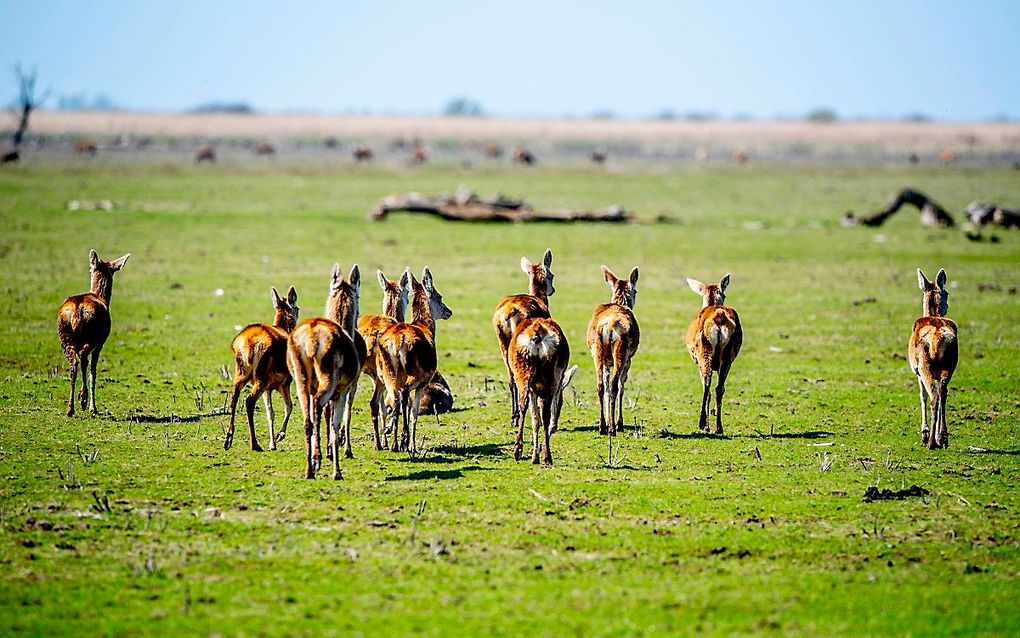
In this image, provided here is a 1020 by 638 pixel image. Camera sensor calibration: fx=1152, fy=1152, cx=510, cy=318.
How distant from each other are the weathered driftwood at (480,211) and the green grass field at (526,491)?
1302 centimetres

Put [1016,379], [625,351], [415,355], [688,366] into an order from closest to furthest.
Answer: [415,355]
[625,351]
[1016,379]
[688,366]

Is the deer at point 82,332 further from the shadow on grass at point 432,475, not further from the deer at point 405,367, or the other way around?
the shadow on grass at point 432,475

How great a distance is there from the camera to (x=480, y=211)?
42.9 metres

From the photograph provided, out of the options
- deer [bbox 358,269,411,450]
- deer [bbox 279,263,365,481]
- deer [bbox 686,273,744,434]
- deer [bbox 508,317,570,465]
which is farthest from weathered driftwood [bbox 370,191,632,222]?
deer [bbox 279,263,365,481]

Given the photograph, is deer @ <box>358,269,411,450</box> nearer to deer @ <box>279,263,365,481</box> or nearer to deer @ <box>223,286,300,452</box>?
deer @ <box>223,286,300,452</box>

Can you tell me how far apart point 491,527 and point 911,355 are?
23.4 feet

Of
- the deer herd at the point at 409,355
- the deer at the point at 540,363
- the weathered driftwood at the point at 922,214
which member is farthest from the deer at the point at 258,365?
the weathered driftwood at the point at 922,214

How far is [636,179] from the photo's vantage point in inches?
2945

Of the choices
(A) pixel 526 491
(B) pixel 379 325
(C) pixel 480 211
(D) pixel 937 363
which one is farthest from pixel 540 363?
(C) pixel 480 211

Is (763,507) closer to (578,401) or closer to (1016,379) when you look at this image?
(578,401)

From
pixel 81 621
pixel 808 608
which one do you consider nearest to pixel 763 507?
pixel 808 608

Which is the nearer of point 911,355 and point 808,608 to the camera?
point 808,608

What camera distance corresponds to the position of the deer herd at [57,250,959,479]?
12.7 metres

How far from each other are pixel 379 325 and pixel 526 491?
359 cm
